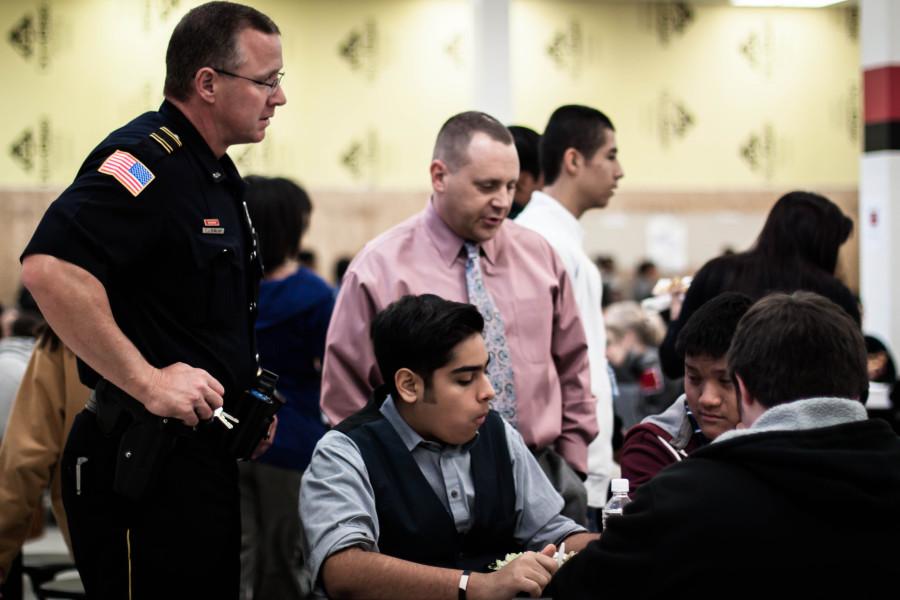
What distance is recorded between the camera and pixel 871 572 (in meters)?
1.70

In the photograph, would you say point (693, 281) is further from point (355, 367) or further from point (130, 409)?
point (130, 409)

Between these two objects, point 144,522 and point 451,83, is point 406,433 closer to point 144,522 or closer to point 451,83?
point 144,522

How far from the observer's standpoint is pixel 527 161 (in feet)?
13.3

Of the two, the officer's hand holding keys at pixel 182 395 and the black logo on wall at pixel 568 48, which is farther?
the black logo on wall at pixel 568 48

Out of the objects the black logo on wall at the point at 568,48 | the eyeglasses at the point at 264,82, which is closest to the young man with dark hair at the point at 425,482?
the eyeglasses at the point at 264,82

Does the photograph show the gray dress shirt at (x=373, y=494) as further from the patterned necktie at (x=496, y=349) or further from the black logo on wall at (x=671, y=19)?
the black logo on wall at (x=671, y=19)

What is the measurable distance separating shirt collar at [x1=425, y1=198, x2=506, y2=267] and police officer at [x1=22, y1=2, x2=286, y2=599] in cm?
70

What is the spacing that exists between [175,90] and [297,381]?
1559mm

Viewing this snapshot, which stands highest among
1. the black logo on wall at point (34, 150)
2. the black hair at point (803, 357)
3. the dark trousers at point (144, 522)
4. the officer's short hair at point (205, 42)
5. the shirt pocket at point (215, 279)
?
the black logo on wall at point (34, 150)

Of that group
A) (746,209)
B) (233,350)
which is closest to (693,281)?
(233,350)

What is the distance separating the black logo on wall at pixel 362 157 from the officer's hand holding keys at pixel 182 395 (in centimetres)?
893

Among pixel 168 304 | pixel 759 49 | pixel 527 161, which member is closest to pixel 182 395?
pixel 168 304

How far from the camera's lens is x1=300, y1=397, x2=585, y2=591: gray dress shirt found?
2.31m

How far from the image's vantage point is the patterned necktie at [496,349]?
9.80 ft
